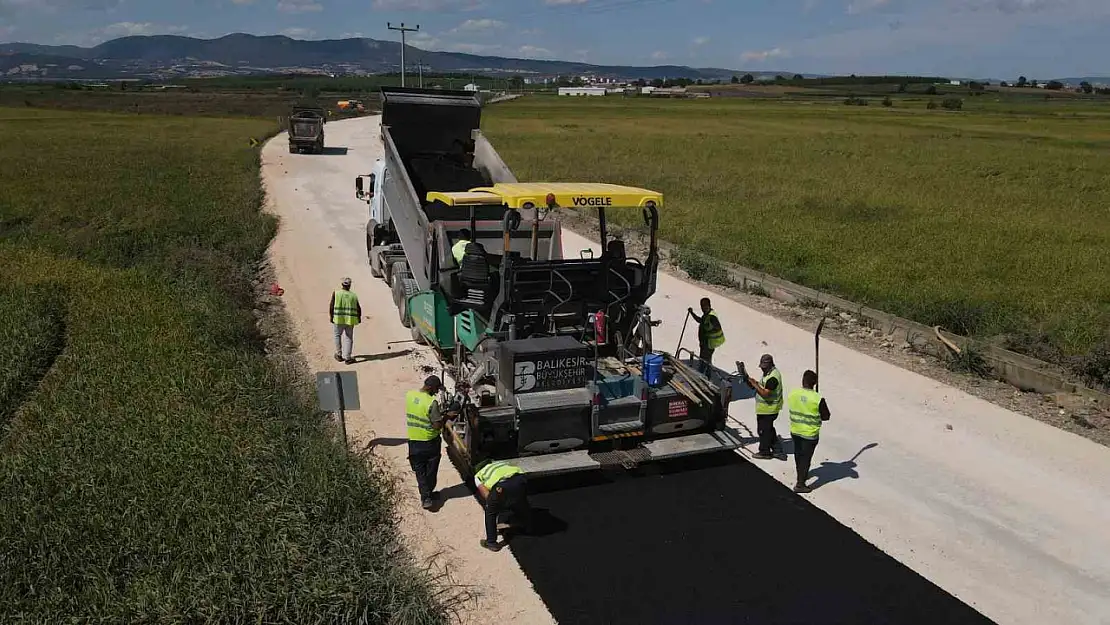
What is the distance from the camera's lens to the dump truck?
8219 millimetres

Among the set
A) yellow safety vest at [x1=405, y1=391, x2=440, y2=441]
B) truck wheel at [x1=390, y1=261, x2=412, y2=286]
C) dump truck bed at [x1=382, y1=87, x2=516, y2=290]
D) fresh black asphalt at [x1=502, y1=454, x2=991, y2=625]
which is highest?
dump truck bed at [x1=382, y1=87, x2=516, y2=290]

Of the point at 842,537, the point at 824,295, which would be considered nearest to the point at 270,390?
the point at 842,537

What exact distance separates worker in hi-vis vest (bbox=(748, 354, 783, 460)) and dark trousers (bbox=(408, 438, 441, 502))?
3.49 meters

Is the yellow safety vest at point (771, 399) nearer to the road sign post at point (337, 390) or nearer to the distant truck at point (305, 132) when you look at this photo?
the road sign post at point (337, 390)

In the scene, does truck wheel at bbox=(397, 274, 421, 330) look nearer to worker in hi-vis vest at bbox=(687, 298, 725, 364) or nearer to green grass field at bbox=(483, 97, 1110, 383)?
worker in hi-vis vest at bbox=(687, 298, 725, 364)

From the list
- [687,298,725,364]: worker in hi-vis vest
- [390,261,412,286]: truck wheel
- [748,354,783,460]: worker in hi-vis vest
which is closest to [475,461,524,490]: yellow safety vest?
[748,354,783,460]: worker in hi-vis vest

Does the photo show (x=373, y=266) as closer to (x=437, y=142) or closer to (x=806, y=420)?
(x=437, y=142)

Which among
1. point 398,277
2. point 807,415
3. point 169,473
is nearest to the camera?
point 169,473

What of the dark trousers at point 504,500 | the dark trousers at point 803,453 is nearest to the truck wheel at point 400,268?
the dark trousers at point 504,500

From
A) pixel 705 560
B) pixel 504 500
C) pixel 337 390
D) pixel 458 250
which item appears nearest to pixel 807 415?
pixel 705 560

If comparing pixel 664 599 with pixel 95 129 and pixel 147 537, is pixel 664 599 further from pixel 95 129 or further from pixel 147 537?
pixel 95 129

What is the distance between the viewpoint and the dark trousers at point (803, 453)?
8117mm

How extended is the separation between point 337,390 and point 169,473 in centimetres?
176

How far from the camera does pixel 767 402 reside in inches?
343
